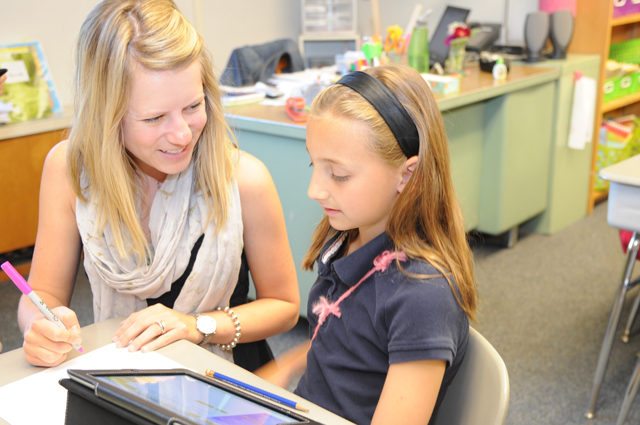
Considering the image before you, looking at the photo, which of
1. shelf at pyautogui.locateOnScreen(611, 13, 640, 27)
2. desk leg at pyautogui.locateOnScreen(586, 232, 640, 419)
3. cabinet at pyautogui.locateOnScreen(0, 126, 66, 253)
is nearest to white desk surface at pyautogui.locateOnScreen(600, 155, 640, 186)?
desk leg at pyautogui.locateOnScreen(586, 232, 640, 419)

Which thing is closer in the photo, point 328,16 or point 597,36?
point 597,36

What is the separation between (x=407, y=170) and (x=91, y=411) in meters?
0.54

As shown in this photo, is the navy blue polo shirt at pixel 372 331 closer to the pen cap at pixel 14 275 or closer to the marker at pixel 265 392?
the marker at pixel 265 392

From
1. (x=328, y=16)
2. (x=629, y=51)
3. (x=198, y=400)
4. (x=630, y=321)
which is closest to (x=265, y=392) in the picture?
(x=198, y=400)

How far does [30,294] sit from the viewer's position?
1.01 m

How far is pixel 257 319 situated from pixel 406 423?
1.54 ft

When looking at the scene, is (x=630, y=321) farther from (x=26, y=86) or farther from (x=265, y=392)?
(x=26, y=86)

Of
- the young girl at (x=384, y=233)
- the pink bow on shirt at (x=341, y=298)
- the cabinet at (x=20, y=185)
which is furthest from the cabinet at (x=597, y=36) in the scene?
the pink bow on shirt at (x=341, y=298)

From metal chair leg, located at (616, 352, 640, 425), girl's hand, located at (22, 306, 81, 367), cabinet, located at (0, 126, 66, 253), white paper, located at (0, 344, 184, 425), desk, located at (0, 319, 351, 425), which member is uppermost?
girl's hand, located at (22, 306, 81, 367)

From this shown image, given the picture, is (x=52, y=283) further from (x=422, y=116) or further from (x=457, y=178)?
(x=457, y=178)

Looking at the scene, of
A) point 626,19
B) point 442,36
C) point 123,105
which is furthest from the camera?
point 626,19

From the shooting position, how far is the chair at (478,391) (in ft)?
3.03

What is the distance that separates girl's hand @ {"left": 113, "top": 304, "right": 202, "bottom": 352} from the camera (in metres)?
1.07

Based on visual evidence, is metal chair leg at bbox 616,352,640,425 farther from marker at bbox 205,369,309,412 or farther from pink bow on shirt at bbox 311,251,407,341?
marker at bbox 205,369,309,412
